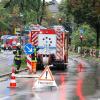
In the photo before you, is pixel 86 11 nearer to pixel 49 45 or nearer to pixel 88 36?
pixel 88 36

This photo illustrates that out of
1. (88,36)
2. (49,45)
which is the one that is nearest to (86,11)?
(88,36)

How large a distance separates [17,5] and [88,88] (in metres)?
19.8

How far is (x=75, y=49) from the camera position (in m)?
84.2

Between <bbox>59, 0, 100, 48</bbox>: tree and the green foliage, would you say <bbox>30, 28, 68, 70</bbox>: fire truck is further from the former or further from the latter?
the green foliage

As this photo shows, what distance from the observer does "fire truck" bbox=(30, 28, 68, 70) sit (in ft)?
115

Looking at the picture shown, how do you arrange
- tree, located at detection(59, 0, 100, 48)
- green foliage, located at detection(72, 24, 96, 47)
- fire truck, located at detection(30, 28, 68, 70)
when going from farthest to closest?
Result: green foliage, located at detection(72, 24, 96, 47), tree, located at detection(59, 0, 100, 48), fire truck, located at detection(30, 28, 68, 70)

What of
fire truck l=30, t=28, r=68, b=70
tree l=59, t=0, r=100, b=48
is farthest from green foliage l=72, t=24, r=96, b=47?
fire truck l=30, t=28, r=68, b=70

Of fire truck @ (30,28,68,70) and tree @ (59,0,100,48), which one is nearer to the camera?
fire truck @ (30,28,68,70)

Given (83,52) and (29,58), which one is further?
(83,52)

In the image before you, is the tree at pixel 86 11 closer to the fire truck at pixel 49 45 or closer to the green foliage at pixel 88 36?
the green foliage at pixel 88 36

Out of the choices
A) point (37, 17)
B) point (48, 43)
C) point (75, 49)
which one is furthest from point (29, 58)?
point (75, 49)

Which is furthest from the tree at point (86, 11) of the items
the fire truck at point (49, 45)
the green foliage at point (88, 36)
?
the fire truck at point (49, 45)

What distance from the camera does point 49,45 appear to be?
35156 mm

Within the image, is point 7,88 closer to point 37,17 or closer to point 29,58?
point 29,58
